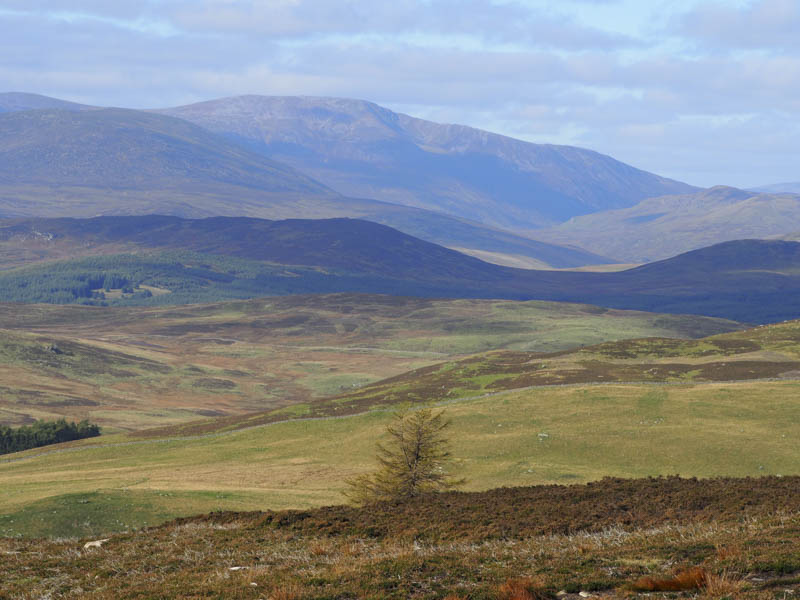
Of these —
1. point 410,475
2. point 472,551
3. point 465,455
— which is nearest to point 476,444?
point 465,455

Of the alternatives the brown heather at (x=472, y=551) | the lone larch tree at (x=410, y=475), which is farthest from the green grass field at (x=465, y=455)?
the brown heather at (x=472, y=551)

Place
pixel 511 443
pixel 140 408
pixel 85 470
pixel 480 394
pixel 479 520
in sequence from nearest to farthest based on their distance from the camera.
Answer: pixel 479 520, pixel 511 443, pixel 85 470, pixel 480 394, pixel 140 408

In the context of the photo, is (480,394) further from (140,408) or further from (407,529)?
(140,408)

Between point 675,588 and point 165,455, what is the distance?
62.4 meters

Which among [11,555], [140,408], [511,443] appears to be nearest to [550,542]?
[11,555]

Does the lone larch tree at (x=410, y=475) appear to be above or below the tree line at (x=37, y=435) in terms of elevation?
above

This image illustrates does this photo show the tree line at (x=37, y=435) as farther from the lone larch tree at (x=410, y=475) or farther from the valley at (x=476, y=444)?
the lone larch tree at (x=410, y=475)

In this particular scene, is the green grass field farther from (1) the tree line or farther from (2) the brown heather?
(1) the tree line

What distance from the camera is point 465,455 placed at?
58.4 m

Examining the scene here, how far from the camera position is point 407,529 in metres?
29.0

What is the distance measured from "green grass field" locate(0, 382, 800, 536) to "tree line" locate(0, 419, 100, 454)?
64.1 feet

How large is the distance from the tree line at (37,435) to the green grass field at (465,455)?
19546mm

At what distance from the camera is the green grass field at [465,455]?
44.3m

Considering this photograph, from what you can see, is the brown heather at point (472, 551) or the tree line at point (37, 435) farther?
the tree line at point (37, 435)
